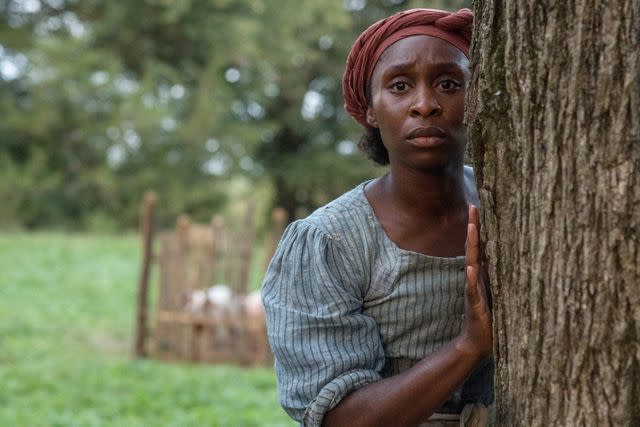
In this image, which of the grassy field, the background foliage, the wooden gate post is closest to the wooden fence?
the wooden gate post

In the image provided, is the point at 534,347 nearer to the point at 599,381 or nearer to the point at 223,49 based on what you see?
the point at 599,381

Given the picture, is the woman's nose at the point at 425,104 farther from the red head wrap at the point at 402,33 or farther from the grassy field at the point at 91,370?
the grassy field at the point at 91,370

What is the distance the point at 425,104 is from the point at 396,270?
39 cm

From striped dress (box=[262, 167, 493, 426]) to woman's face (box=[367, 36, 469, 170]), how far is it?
8.8 inches

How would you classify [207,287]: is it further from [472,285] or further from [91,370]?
[472,285]

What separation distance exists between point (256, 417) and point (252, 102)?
13.5m

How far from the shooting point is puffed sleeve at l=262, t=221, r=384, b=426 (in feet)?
7.04

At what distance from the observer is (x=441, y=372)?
6.75ft

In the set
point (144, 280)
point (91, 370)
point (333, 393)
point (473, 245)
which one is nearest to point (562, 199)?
point (473, 245)

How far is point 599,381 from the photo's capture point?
6.09ft

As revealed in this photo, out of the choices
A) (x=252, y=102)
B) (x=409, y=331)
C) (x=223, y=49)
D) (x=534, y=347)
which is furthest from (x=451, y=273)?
(x=252, y=102)

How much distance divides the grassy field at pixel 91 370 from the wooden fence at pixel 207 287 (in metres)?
0.30

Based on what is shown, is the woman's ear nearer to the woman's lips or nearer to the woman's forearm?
the woman's lips

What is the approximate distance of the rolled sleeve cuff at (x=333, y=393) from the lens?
212cm
